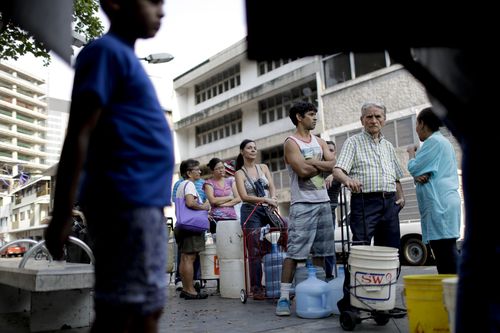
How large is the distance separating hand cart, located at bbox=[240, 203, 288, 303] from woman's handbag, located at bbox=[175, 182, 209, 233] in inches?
24.3

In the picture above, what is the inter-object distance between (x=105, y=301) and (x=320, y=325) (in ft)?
9.61

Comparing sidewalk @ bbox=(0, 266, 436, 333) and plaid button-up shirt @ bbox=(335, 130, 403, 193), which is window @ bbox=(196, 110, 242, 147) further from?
plaid button-up shirt @ bbox=(335, 130, 403, 193)

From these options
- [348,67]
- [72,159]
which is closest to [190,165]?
[72,159]

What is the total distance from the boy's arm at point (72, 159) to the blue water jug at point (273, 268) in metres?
4.28

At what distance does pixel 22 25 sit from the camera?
2666mm

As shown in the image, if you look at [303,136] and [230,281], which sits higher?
[303,136]

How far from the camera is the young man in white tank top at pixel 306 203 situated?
461cm

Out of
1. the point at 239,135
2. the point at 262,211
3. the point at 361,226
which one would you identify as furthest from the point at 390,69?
the point at 361,226

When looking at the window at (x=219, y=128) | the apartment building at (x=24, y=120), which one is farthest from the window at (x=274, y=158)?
the apartment building at (x=24, y=120)

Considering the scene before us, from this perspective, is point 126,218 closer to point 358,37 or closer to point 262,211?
point 358,37

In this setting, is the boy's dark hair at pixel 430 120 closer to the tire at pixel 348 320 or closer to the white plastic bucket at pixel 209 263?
the tire at pixel 348 320

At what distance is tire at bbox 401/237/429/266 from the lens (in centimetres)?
1172

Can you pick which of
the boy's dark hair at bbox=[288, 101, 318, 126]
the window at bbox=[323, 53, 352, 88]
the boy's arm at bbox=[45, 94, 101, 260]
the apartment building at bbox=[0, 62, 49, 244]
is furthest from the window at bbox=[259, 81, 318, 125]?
the apartment building at bbox=[0, 62, 49, 244]

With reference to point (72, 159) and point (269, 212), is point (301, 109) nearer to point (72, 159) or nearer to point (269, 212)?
point (269, 212)
